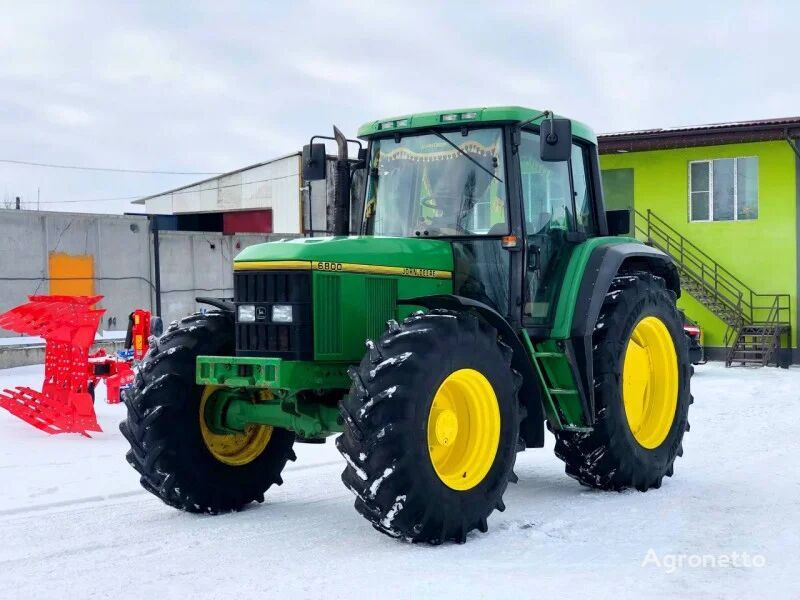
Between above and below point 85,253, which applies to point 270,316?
Answer: below

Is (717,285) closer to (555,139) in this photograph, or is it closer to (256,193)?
(555,139)

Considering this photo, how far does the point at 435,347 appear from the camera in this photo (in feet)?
19.4

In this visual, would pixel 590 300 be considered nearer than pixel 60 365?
Yes

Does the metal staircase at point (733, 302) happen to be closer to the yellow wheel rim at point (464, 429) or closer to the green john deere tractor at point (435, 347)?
the green john deere tractor at point (435, 347)

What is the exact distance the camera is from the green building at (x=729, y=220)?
2127 centimetres

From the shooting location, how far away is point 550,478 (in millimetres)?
8422

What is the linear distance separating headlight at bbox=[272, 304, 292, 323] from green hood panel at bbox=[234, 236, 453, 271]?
287mm

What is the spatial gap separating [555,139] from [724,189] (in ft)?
54.9

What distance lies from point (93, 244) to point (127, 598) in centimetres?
1906

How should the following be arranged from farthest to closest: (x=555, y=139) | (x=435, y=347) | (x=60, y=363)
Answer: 1. (x=60, y=363)
2. (x=555, y=139)
3. (x=435, y=347)

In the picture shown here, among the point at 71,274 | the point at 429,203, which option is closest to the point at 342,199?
the point at 429,203

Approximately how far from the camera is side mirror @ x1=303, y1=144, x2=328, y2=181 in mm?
7719

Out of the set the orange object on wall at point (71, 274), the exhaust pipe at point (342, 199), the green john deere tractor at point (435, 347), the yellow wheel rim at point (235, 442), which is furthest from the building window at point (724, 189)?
the yellow wheel rim at point (235, 442)

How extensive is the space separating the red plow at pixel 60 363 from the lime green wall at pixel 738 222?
1472 centimetres
